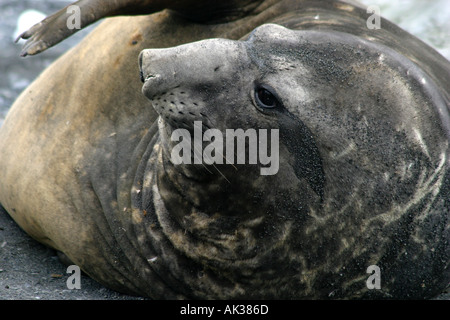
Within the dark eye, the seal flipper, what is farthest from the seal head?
the seal flipper

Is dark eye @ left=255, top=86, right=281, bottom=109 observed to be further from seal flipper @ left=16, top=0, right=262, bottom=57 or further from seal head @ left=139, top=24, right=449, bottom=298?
seal flipper @ left=16, top=0, right=262, bottom=57

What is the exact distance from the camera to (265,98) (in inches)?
117

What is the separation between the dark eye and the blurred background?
3.39m

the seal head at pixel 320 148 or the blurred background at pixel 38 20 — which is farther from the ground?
the seal head at pixel 320 148

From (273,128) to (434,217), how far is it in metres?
0.74

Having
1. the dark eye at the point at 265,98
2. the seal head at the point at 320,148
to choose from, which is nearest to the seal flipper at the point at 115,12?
the seal head at the point at 320,148

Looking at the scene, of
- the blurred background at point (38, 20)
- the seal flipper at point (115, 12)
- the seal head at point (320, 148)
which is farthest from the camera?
the blurred background at point (38, 20)

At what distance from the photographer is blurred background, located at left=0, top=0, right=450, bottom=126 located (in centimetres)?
652

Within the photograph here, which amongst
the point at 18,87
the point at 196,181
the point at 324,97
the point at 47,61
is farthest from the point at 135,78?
the point at 47,61

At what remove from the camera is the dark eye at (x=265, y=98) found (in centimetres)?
296

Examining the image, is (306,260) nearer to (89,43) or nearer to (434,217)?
(434,217)

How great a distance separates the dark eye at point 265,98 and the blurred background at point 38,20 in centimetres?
339

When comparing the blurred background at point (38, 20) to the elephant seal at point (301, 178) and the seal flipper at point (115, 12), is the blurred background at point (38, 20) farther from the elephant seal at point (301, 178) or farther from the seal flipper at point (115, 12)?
the elephant seal at point (301, 178)

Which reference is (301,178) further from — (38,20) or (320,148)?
(38,20)
